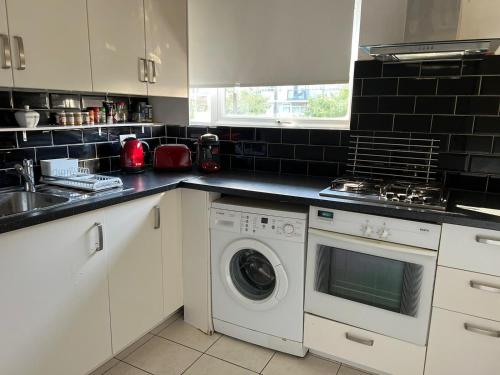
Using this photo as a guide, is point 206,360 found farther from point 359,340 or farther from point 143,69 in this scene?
point 143,69

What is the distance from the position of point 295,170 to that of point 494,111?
1113mm

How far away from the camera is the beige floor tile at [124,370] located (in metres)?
1.88

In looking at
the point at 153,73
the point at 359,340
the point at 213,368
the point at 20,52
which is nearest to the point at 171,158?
the point at 153,73

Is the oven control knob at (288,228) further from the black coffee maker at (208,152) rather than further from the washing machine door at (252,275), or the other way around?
the black coffee maker at (208,152)

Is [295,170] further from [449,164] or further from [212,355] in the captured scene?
[212,355]

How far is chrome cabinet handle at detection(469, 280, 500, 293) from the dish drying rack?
1.67 metres

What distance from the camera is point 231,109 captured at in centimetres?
269

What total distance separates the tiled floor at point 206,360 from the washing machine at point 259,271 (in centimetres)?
6

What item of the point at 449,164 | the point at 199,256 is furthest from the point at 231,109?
the point at 449,164

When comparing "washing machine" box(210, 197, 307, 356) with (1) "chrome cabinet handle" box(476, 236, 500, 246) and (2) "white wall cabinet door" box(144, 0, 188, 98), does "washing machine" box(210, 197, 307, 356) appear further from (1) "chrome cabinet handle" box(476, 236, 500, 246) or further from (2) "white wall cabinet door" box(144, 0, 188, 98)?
(2) "white wall cabinet door" box(144, 0, 188, 98)

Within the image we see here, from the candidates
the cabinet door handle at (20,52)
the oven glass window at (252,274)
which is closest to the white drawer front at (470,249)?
the oven glass window at (252,274)

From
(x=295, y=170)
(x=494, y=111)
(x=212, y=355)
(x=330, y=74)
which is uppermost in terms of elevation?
(x=330, y=74)

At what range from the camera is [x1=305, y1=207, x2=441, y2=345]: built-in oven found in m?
1.60

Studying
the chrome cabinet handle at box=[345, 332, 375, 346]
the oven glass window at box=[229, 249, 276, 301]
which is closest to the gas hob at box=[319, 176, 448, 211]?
the oven glass window at box=[229, 249, 276, 301]
